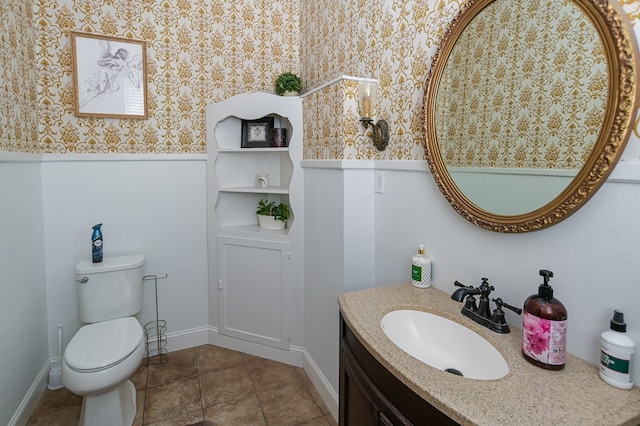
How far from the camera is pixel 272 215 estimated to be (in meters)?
2.63

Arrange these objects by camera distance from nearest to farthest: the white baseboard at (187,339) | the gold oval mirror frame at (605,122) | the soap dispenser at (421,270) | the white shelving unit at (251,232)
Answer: the gold oval mirror frame at (605,122), the soap dispenser at (421,270), the white shelving unit at (251,232), the white baseboard at (187,339)

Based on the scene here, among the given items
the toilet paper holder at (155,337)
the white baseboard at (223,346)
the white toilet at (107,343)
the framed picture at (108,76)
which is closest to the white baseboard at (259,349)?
the white baseboard at (223,346)

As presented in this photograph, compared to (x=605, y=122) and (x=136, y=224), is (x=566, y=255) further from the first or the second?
(x=136, y=224)

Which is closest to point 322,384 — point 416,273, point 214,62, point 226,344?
point 226,344

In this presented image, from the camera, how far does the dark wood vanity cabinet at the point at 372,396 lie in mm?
858

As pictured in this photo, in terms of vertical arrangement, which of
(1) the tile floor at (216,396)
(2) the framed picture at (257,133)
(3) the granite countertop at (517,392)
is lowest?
(1) the tile floor at (216,396)

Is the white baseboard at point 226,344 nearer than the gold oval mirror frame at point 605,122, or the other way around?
the gold oval mirror frame at point 605,122

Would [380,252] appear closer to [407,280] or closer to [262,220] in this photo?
[407,280]

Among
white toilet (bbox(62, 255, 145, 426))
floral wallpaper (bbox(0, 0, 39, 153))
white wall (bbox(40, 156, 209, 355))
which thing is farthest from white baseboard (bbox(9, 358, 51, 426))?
floral wallpaper (bbox(0, 0, 39, 153))

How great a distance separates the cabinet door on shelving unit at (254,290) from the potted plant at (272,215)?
0.17 m

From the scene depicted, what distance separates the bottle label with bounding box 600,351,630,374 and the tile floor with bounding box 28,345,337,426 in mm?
1483

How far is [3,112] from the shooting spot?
1696mm

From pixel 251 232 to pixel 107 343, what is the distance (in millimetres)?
1089

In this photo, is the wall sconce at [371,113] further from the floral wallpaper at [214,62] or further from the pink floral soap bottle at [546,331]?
the pink floral soap bottle at [546,331]
